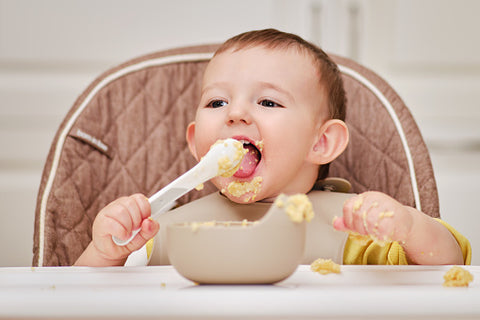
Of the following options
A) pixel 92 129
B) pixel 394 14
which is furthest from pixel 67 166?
pixel 394 14

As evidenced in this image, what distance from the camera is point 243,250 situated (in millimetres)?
458

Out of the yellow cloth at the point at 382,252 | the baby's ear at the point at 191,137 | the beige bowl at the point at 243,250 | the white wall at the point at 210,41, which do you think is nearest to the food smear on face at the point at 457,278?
the beige bowl at the point at 243,250

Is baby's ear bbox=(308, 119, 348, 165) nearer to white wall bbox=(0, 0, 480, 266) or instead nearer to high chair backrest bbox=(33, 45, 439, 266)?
high chair backrest bbox=(33, 45, 439, 266)

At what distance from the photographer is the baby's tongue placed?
827 mm

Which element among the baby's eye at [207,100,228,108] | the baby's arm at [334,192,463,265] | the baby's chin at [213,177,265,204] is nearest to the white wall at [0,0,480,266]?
the baby's eye at [207,100,228,108]

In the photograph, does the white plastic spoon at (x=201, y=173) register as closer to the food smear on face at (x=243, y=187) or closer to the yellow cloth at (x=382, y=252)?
the food smear on face at (x=243, y=187)

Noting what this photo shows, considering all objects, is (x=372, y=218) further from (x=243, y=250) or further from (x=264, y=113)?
(x=264, y=113)

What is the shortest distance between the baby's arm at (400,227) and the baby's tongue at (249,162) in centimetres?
25

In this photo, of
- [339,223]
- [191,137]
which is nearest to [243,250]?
[339,223]

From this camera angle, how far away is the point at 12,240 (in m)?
1.84

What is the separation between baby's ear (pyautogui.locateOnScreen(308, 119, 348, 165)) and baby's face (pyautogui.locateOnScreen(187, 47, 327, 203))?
2 cm

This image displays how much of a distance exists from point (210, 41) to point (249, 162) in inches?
Result: 39.7

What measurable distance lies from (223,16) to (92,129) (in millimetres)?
834

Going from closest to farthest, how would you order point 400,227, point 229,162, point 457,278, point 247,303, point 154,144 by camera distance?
point 247,303 → point 457,278 → point 400,227 → point 229,162 → point 154,144
